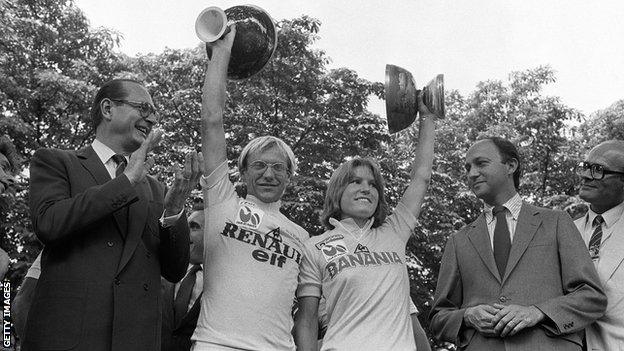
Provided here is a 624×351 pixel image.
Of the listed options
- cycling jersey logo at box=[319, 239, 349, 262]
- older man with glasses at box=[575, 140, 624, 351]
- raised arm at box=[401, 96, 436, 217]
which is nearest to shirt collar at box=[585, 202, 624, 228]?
older man with glasses at box=[575, 140, 624, 351]

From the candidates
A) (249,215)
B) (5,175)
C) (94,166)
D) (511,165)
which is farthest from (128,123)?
(511,165)

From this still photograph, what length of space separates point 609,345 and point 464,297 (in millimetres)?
957

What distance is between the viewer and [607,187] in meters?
5.09

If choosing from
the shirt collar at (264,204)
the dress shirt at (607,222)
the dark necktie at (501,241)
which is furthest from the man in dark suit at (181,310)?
the dress shirt at (607,222)

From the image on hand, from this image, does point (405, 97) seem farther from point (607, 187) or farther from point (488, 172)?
point (607, 187)

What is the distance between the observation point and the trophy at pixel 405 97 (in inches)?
202

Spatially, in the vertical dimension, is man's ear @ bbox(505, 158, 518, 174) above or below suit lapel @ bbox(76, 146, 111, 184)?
above

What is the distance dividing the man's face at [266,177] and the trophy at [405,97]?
0.92 m

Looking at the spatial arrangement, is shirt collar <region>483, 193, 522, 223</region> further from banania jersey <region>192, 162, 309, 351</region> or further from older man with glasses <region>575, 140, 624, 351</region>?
banania jersey <region>192, 162, 309, 351</region>

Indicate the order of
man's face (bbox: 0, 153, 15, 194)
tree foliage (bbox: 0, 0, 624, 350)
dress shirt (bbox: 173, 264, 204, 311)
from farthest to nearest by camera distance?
tree foliage (bbox: 0, 0, 624, 350)
dress shirt (bbox: 173, 264, 204, 311)
man's face (bbox: 0, 153, 15, 194)

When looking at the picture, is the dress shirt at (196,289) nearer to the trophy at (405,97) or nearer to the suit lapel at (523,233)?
the trophy at (405,97)

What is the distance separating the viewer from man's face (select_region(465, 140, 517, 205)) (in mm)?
5066

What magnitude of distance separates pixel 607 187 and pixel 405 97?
159cm

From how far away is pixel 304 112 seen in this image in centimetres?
1998
